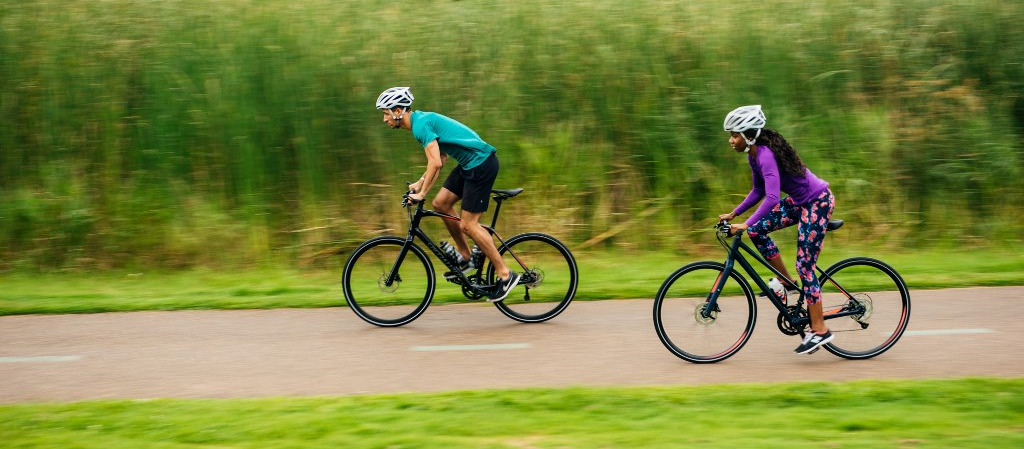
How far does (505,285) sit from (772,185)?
8.44 ft

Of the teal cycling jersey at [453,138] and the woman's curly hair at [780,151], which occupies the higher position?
the teal cycling jersey at [453,138]

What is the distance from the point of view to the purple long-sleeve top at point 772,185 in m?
6.48

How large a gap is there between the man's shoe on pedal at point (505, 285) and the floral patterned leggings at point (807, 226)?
217 centimetres

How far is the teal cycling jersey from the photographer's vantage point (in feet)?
26.7

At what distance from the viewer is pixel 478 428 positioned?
17.4ft

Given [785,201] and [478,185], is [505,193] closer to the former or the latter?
[478,185]

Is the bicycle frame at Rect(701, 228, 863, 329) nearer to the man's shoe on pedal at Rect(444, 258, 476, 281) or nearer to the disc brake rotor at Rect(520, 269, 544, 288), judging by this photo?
the disc brake rotor at Rect(520, 269, 544, 288)

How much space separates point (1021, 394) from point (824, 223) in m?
1.60

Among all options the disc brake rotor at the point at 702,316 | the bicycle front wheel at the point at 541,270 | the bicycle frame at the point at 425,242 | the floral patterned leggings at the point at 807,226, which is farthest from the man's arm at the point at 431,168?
the floral patterned leggings at the point at 807,226

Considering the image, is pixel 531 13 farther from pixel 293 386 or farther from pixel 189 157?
pixel 293 386

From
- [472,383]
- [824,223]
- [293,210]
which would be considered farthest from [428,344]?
[293,210]

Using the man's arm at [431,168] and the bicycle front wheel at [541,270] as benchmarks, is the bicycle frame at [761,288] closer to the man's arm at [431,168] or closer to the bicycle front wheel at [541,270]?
the bicycle front wheel at [541,270]

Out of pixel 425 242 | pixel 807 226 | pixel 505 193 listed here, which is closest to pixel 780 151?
pixel 807 226

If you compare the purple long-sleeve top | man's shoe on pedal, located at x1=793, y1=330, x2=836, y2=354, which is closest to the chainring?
man's shoe on pedal, located at x1=793, y1=330, x2=836, y2=354
